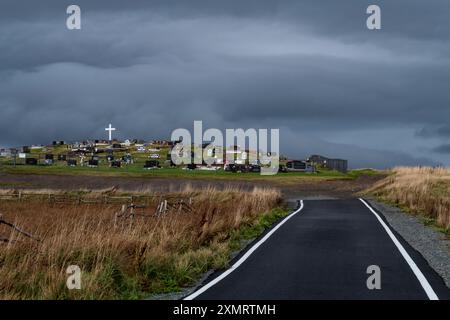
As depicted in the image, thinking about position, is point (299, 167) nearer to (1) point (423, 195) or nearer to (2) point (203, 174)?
(2) point (203, 174)

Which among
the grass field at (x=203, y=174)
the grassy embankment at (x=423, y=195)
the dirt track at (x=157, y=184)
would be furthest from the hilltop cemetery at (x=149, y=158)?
the grassy embankment at (x=423, y=195)

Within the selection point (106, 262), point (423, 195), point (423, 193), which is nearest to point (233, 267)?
point (106, 262)

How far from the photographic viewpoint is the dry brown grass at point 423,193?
31.9 meters

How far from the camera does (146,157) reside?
387 ft

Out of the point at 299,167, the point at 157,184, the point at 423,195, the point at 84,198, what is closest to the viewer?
the point at 423,195

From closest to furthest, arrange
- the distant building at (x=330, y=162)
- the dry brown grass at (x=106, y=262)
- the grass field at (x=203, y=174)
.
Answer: the dry brown grass at (x=106, y=262) < the grass field at (x=203, y=174) < the distant building at (x=330, y=162)

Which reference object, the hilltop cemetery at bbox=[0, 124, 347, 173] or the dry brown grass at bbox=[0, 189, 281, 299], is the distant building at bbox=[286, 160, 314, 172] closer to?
the hilltop cemetery at bbox=[0, 124, 347, 173]

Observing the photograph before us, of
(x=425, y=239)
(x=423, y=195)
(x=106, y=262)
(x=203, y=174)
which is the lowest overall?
(x=425, y=239)

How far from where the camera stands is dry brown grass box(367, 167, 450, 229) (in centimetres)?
3190

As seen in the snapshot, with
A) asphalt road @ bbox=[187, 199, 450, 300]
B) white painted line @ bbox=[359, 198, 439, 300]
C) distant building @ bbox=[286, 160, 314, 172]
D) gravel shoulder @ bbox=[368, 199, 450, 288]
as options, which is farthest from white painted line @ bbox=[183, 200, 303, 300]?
distant building @ bbox=[286, 160, 314, 172]

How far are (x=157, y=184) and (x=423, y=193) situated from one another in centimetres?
3256

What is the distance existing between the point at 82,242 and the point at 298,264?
16.0 ft

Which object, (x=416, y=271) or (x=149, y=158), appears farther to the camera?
(x=149, y=158)

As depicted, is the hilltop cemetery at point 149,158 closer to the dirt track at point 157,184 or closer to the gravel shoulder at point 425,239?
the dirt track at point 157,184
